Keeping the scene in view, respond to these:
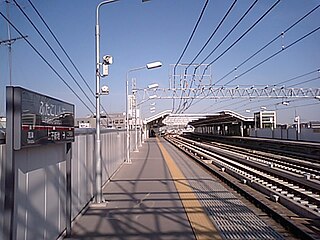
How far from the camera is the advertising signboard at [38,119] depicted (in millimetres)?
4578

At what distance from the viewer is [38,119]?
529cm

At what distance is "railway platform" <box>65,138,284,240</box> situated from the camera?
24.4ft

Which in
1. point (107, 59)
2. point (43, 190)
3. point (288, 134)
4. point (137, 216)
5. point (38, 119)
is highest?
point (107, 59)

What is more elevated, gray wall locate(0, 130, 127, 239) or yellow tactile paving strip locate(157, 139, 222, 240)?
gray wall locate(0, 130, 127, 239)

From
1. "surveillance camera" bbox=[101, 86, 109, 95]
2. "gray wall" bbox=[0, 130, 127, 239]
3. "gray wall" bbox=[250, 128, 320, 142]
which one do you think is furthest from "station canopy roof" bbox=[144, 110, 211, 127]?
"gray wall" bbox=[0, 130, 127, 239]

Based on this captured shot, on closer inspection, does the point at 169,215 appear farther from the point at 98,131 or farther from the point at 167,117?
the point at 167,117

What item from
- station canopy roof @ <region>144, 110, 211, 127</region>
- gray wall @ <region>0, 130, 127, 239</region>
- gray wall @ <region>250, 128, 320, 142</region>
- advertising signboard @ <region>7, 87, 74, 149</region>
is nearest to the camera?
advertising signboard @ <region>7, 87, 74, 149</region>

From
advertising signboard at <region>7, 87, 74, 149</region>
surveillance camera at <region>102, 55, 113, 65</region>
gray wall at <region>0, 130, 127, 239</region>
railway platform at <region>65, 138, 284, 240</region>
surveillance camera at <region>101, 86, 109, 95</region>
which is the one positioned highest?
surveillance camera at <region>102, 55, 113, 65</region>

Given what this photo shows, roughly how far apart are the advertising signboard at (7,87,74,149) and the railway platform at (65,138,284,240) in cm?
210

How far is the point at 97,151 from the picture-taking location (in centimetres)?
1045

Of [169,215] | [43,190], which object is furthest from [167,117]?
[43,190]

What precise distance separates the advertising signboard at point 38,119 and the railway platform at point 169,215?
210cm

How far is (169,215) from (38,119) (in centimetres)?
458

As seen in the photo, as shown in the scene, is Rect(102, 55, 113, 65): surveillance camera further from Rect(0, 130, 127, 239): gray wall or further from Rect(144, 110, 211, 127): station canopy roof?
Rect(144, 110, 211, 127): station canopy roof
